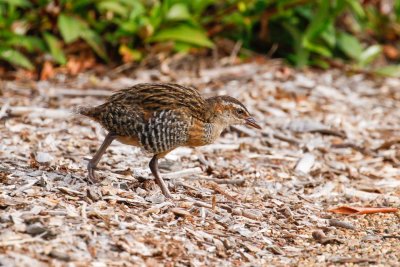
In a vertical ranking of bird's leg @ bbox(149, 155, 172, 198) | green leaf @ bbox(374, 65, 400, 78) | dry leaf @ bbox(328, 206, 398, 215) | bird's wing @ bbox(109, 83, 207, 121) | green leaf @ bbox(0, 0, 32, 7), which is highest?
green leaf @ bbox(0, 0, 32, 7)

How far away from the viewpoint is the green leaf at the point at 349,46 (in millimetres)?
12266

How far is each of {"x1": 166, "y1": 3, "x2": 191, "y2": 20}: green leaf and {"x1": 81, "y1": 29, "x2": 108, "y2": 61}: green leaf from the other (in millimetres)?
1010

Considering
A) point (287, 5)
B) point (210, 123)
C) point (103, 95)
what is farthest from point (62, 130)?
point (287, 5)

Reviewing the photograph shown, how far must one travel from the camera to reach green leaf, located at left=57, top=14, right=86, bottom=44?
10445mm

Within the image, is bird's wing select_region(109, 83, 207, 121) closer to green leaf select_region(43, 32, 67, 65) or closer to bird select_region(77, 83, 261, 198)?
bird select_region(77, 83, 261, 198)

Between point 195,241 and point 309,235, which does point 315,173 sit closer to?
point 309,235

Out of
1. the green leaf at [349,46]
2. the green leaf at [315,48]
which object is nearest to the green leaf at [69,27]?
the green leaf at [315,48]

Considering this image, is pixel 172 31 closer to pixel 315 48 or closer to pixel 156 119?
pixel 315 48

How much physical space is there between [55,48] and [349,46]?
454 cm

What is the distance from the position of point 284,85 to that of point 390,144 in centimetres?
210

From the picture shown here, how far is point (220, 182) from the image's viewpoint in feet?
24.4

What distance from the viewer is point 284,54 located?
12266mm

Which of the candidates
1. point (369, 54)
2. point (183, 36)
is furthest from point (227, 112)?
point (369, 54)

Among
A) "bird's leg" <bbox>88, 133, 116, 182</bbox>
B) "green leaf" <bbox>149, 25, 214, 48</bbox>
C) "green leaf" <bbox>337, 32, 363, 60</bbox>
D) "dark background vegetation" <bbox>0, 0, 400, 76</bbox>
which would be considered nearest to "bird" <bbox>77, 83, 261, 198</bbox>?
"bird's leg" <bbox>88, 133, 116, 182</bbox>
